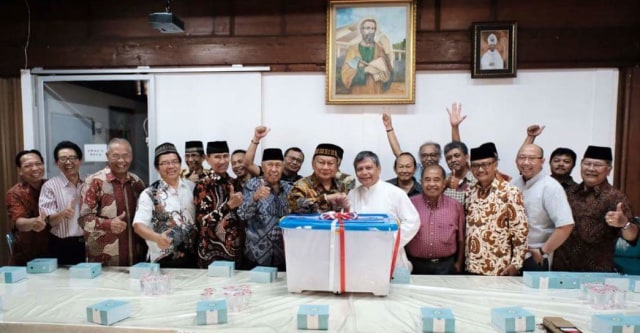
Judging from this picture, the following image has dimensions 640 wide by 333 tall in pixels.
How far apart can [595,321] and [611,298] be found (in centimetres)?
33

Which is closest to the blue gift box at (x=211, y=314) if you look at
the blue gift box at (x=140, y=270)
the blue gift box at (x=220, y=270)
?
the blue gift box at (x=220, y=270)

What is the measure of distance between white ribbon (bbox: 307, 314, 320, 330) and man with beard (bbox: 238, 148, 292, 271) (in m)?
0.98

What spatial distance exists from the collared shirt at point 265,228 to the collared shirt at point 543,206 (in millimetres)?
1575

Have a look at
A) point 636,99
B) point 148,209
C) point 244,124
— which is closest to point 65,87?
point 244,124

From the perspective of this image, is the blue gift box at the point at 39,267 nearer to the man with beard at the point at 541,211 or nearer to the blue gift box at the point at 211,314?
the blue gift box at the point at 211,314

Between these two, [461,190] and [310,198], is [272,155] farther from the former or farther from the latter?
[461,190]

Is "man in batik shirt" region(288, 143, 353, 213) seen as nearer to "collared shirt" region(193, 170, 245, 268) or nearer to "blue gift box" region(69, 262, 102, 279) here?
"collared shirt" region(193, 170, 245, 268)

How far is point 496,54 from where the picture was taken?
130 inches

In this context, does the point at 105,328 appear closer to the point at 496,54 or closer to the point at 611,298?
the point at 611,298

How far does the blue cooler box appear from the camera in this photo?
1.72m

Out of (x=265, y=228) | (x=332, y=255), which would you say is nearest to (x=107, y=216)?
(x=265, y=228)

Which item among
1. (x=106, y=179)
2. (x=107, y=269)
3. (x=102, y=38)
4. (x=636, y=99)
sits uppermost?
(x=102, y=38)

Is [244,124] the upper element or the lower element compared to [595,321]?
upper

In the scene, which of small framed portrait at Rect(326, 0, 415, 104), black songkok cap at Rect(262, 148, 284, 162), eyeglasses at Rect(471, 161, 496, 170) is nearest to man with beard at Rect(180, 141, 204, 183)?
black songkok cap at Rect(262, 148, 284, 162)
